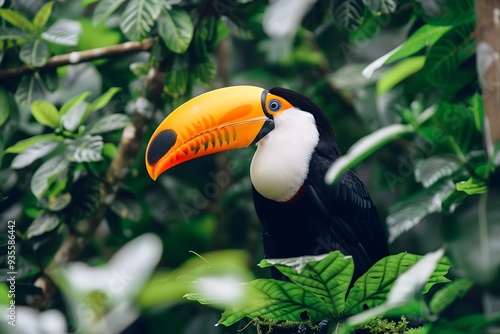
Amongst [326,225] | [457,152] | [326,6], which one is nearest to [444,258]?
[457,152]

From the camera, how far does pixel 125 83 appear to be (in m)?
3.50

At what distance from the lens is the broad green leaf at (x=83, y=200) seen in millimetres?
2924

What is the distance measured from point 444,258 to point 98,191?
1522 millimetres

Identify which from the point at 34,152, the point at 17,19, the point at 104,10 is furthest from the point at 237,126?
the point at 17,19

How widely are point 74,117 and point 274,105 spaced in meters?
0.76

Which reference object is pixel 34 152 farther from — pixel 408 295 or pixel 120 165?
pixel 408 295

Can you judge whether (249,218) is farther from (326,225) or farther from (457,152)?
(457,152)

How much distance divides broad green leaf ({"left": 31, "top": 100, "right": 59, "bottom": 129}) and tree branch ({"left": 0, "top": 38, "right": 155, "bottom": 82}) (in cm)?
22

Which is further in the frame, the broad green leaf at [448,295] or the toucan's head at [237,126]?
the toucan's head at [237,126]

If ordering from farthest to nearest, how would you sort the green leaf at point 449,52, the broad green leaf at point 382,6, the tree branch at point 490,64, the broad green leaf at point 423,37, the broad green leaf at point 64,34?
1. the broad green leaf at point 64,34
2. the broad green leaf at point 382,6
3. the broad green leaf at point 423,37
4. the green leaf at point 449,52
5. the tree branch at point 490,64

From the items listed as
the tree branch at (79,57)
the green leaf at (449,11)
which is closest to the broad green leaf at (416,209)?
the green leaf at (449,11)

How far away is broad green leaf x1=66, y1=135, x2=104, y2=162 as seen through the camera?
272 centimetres

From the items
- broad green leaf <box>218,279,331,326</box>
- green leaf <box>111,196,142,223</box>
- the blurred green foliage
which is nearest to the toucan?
the blurred green foliage

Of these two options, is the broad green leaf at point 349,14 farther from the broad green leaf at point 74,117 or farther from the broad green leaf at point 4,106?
the broad green leaf at point 4,106
